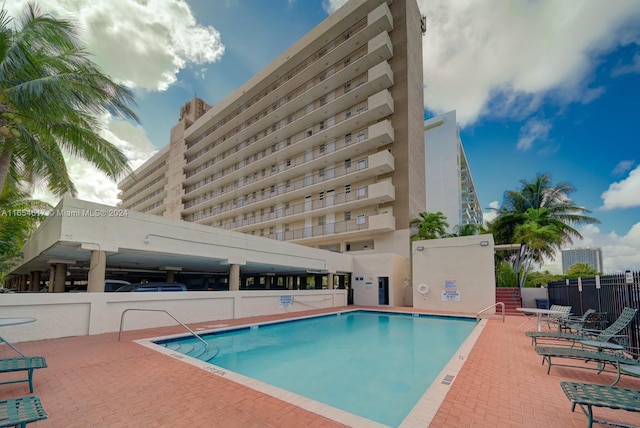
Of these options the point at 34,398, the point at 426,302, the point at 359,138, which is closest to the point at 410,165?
the point at 359,138

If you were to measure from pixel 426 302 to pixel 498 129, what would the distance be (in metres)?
37.5

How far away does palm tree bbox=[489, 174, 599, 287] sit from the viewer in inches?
930

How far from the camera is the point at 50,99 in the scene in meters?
7.62

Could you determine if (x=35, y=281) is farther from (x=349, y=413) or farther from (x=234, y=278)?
(x=349, y=413)

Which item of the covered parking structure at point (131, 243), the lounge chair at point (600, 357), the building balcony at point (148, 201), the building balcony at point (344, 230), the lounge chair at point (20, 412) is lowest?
the lounge chair at point (600, 357)

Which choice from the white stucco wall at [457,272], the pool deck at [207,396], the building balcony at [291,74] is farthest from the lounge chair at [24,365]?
A: the building balcony at [291,74]

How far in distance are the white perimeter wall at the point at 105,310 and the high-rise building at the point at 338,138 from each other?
1217cm

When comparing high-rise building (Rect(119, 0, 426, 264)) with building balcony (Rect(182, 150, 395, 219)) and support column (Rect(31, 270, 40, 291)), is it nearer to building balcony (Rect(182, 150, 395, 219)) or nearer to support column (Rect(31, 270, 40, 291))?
building balcony (Rect(182, 150, 395, 219))

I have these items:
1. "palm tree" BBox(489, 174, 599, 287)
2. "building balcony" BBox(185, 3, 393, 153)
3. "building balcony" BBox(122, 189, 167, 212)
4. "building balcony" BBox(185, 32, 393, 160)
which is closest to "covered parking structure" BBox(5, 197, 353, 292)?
"palm tree" BBox(489, 174, 599, 287)

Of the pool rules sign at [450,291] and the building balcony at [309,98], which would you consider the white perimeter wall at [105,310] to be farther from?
the building balcony at [309,98]

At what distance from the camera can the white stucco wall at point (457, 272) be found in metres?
17.8

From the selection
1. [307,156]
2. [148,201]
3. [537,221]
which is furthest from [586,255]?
[148,201]

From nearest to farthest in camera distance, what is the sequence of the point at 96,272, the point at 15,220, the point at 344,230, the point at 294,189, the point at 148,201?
1. the point at 96,272
2. the point at 15,220
3. the point at 344,230
4. the point at 294,189
5. the point at 148,201

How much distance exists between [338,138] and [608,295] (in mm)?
23083
